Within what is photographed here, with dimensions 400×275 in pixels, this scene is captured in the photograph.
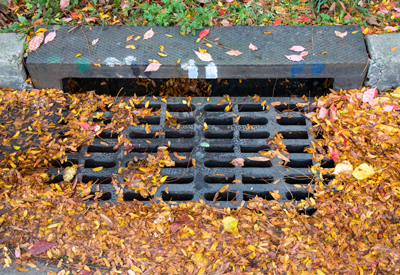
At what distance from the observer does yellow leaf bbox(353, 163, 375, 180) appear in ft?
6.05

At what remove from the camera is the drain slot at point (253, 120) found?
217cm

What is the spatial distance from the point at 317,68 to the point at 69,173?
79.3 inches

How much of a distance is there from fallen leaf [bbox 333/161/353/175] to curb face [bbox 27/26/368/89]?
0.70m

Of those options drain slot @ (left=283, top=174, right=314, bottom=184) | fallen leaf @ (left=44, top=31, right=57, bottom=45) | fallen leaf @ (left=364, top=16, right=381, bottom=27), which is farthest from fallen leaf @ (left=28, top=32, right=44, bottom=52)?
fallen leaf @ (left=364, top=16, right=381, bottom=27)

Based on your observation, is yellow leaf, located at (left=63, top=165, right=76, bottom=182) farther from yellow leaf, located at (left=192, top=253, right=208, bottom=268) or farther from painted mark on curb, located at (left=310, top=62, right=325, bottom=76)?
painted mark on curb, located at (left=310, top=62, right=325, bottom=76)

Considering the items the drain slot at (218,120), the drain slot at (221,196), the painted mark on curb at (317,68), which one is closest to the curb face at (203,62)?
the painted mark on curb at (317,68)

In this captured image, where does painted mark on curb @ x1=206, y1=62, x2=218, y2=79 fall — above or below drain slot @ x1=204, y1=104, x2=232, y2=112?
above

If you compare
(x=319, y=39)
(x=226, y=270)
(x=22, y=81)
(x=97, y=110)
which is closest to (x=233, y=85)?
(x=319, y=39)

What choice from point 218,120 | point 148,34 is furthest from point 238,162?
point 148,34

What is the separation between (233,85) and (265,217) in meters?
1.35

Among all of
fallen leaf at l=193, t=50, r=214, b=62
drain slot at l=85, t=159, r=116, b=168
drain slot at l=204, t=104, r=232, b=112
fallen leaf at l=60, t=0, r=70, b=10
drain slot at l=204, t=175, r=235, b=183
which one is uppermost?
fallen leaf at l=60, t=0, r=70, b=10

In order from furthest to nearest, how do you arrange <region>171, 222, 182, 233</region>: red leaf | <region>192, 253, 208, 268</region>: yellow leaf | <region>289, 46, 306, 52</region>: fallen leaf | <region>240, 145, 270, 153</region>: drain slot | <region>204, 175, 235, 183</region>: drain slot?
<region>289, 46, 306, 52</region>: fallen leaf < <region>240, 145, 270, 153</region>: drain slot < <region>204, 175, 235, 183</region>: drain slot < <region>171, 222, 182, 233</region>: red leaf < <region>192, 253, 208, 268</region>: yellow leaf

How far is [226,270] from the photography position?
1.57 m

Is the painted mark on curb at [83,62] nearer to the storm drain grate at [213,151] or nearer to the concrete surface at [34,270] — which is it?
the storm drain grate at [213,151]
